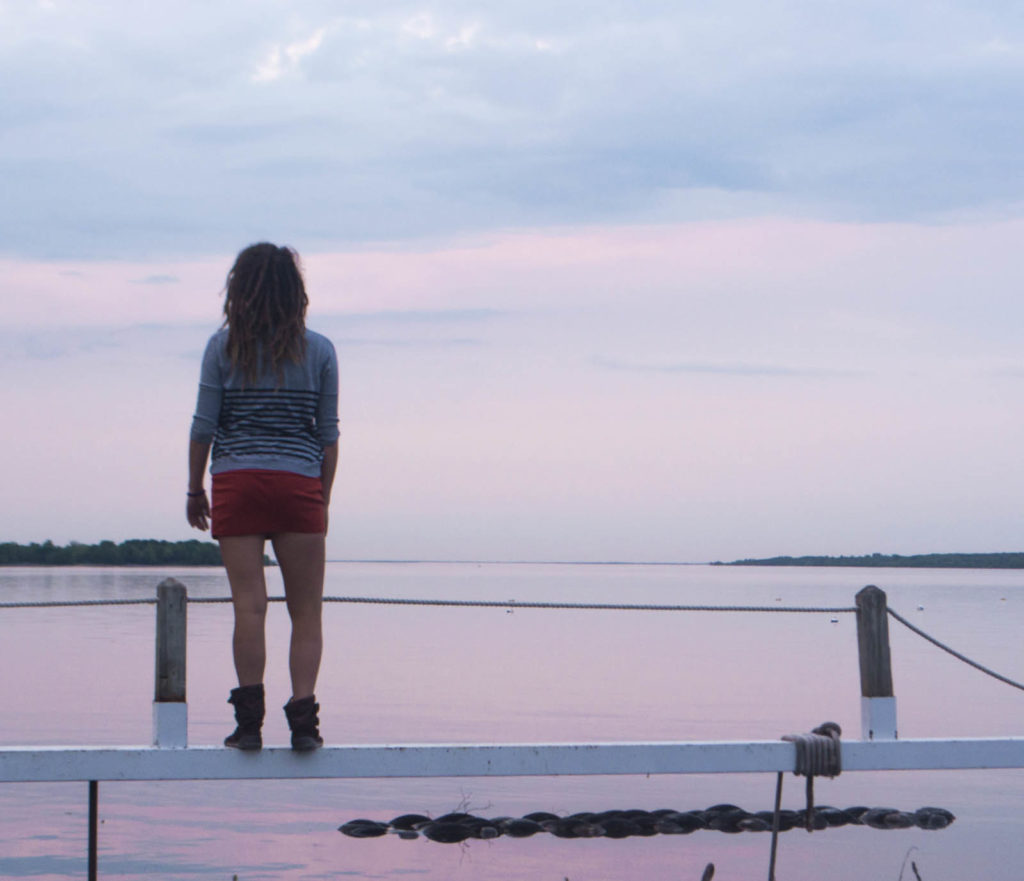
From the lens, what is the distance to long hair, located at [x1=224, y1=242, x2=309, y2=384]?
202 inches

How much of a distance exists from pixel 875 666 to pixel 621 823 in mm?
11721

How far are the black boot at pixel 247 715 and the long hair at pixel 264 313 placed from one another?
1341 millimetres

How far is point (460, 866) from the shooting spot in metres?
15.1

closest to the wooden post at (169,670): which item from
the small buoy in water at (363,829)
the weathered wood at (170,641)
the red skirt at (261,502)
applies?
the weathered wood at (170,641)

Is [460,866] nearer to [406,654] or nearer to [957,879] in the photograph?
[957,879]

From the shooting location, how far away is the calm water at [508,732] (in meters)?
15.8

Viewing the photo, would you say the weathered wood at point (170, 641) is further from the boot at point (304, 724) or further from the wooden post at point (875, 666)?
the wooden post at point (875, 666)

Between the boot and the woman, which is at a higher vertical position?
the woman

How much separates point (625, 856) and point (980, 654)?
44991mm

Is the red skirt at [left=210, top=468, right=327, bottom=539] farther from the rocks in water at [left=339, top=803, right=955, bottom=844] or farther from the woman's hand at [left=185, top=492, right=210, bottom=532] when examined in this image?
the rocks in water at [left=339, top=803, right=955, bottom=844]

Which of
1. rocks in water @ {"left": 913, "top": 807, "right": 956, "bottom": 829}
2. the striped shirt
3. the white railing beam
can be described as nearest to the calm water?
rocks in water @ {"left": 913, "top": 807, "right": 956, "bottom": 829}

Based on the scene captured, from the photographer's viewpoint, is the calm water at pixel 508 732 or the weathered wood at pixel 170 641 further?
the calm water at pixel 508 732

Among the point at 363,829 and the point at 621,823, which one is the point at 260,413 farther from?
the point at 621,823

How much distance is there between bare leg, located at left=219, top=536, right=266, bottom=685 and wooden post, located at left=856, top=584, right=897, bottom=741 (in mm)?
3002
